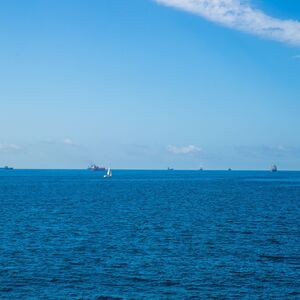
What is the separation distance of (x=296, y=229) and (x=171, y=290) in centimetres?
4311

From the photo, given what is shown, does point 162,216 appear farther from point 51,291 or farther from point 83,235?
point 51,291

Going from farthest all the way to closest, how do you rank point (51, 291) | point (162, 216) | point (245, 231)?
point (162, 216)
point (245, 231)
point (51, 291)

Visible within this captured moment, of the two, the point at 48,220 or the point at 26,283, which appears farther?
the point at 48,220

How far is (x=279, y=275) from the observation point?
162ft

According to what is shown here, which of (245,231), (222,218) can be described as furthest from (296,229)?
(222,218)

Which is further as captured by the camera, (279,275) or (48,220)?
(48,220)

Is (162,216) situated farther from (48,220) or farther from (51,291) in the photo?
(51,291)

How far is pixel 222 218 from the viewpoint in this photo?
96.6 m

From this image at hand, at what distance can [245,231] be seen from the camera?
78.6 meters

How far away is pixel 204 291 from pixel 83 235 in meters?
32.5

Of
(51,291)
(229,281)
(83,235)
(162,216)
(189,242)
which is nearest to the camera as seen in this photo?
(51,291)

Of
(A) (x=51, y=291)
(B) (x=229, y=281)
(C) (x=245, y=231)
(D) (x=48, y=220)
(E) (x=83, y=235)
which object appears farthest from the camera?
(D) (x=48, y=220)

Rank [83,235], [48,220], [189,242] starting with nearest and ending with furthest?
1. [189,242]
2. [83,235]
3. [48,220]

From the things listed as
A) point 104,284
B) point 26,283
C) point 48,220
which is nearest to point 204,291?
point 104,284
